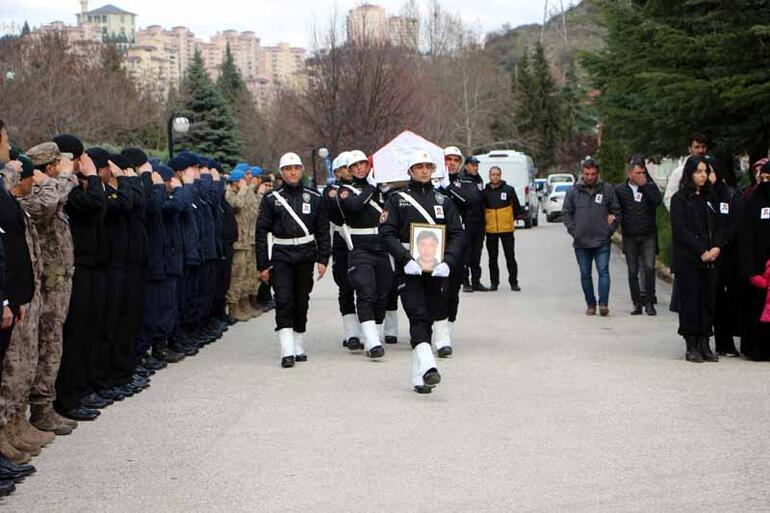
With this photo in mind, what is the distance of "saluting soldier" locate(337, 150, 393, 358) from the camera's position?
44.8ft

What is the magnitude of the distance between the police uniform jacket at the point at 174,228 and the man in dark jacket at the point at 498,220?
9.39 m

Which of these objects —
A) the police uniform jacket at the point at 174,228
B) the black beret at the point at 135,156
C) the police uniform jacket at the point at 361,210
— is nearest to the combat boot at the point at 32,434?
the black beret at the point at 135,156

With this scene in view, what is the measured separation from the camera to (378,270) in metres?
13.9

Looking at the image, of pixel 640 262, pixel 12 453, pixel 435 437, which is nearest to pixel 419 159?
pixel 435 437

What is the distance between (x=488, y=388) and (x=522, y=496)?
4.04 metres

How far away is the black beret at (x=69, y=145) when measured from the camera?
1006 centimetres

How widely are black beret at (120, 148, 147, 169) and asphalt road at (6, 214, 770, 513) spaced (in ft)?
6.70

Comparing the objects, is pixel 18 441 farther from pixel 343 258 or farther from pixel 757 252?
pixel 757 252

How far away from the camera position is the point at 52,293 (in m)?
9.29

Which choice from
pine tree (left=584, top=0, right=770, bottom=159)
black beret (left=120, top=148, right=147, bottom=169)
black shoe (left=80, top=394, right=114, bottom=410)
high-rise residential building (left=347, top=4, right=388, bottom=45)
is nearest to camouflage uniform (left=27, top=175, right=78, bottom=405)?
black shoe (left=80, top=394, right=114, bottom=410)

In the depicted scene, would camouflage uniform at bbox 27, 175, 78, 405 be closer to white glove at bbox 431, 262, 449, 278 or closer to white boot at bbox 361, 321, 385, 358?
white glove at bbox 431, 262, 449, 278

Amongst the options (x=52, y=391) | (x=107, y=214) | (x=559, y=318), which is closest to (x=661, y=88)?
(x=559, y=318)

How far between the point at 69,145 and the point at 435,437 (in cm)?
364

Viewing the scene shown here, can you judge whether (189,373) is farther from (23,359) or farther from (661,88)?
(661,88)
